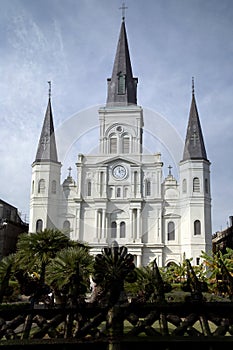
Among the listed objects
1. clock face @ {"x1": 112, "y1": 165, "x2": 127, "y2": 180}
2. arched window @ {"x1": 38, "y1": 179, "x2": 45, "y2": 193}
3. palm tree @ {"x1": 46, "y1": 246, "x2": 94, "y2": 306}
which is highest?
clock face @ {"x1": 112, "y1": 165, "x2": 127, "y2": 180}

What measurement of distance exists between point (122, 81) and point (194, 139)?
1344 cm

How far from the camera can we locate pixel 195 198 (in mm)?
48062

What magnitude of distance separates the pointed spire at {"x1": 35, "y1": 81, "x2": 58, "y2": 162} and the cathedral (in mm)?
133

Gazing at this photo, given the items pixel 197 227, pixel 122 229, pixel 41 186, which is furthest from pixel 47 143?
pixel 197 227

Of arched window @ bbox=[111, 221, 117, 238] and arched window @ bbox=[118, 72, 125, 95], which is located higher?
arched window @ bbox=[118, 72, 125, 95]

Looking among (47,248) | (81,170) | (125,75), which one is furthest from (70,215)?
(47,248)

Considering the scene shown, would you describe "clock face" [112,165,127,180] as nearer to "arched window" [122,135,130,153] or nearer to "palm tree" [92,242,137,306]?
"arched window" [122,135,130,153]

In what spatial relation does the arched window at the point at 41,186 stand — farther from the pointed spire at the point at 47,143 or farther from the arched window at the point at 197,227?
the arched window at the point at 197,227

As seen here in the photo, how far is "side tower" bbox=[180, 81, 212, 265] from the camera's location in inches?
1829

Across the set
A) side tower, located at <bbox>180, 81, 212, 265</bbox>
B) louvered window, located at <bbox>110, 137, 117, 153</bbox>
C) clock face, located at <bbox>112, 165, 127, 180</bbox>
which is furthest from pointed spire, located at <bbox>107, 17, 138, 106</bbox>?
side tower, located at <bbox>180, 81, 212, 265</bbox>

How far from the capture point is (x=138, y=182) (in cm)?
4934

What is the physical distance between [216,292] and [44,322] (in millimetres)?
20598

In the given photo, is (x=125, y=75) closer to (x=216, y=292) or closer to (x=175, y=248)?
(x=175, y=248)

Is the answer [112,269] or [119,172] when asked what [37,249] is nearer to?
[112,269]
